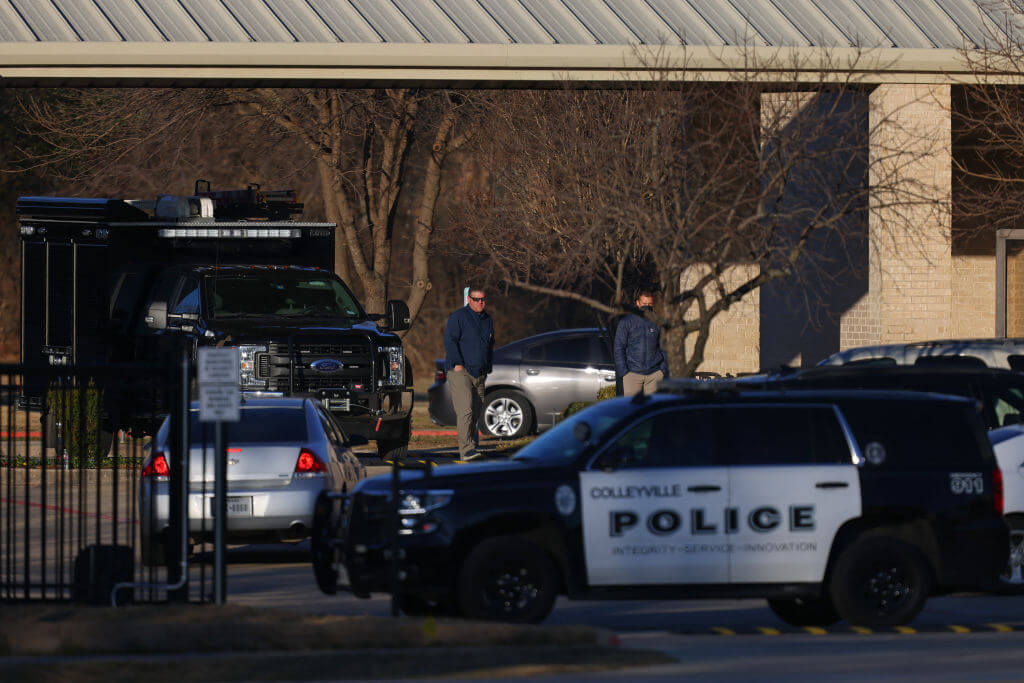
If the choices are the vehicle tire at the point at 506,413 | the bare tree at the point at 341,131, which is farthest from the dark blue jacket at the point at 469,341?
the bare tree at the point at 341,131

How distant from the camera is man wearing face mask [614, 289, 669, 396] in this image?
58.6ft

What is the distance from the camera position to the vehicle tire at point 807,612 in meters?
10.9

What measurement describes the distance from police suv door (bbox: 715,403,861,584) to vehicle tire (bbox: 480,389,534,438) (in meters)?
13.2

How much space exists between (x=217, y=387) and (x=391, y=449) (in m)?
9.76

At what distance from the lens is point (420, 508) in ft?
33.5

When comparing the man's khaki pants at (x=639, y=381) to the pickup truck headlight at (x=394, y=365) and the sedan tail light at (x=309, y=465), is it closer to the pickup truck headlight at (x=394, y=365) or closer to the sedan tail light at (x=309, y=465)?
the pickup truck headlight at (x=394, y=365)

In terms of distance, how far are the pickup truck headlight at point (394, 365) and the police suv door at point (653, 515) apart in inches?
338

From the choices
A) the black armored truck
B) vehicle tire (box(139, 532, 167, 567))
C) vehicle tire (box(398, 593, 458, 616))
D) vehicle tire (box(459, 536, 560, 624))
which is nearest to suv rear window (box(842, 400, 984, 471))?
vehicle tire (box(459, 536, 560, 624))

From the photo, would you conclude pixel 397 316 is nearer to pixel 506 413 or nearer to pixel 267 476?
pixel 506 413

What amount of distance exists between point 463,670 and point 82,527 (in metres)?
3.84

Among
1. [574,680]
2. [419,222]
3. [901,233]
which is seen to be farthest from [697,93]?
[574,680]

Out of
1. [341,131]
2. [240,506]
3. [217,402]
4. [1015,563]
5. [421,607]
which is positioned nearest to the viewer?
[217,402]

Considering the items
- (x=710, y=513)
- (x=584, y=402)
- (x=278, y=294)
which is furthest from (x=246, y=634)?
(x=584, y=402)

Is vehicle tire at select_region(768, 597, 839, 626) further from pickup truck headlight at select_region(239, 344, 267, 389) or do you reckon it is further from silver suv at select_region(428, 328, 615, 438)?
silver suv at select_region(428, 328, 615, 438)
